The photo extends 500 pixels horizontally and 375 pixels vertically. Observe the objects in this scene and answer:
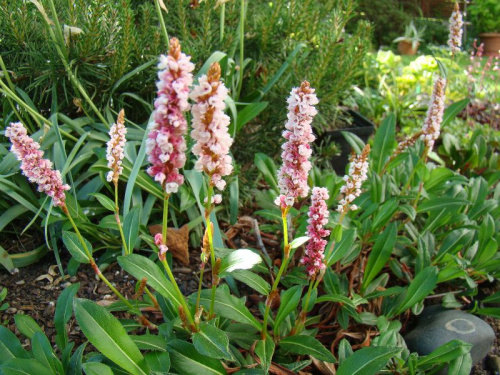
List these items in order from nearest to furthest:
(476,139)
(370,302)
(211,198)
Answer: (211,198) < (370,302) < (476,139)

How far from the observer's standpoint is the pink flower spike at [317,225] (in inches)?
57.7

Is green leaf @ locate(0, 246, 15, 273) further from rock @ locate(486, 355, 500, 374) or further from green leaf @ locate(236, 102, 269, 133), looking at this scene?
rock @ locate(486, 355, 500, 374)

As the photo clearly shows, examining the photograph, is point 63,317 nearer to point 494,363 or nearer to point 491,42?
point 494,363

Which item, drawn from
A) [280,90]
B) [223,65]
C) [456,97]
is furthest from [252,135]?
[456,97]

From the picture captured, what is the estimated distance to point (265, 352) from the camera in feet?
5.21

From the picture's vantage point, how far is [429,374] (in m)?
1.83

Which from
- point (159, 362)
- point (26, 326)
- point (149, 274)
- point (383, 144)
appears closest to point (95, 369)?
point (159, 362)

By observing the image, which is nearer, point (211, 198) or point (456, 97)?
point (211, 198)

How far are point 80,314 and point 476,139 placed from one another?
3.16 m

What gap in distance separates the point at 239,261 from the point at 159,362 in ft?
1.35

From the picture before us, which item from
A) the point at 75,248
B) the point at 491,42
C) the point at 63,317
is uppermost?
the point at 75,248

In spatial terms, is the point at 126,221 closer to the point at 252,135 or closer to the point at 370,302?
the point at 370,302

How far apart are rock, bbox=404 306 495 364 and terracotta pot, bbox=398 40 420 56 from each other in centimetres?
791

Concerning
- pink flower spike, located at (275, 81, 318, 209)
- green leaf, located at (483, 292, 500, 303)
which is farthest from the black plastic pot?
pink flower spike, located at (275, 81, 318, 209)
